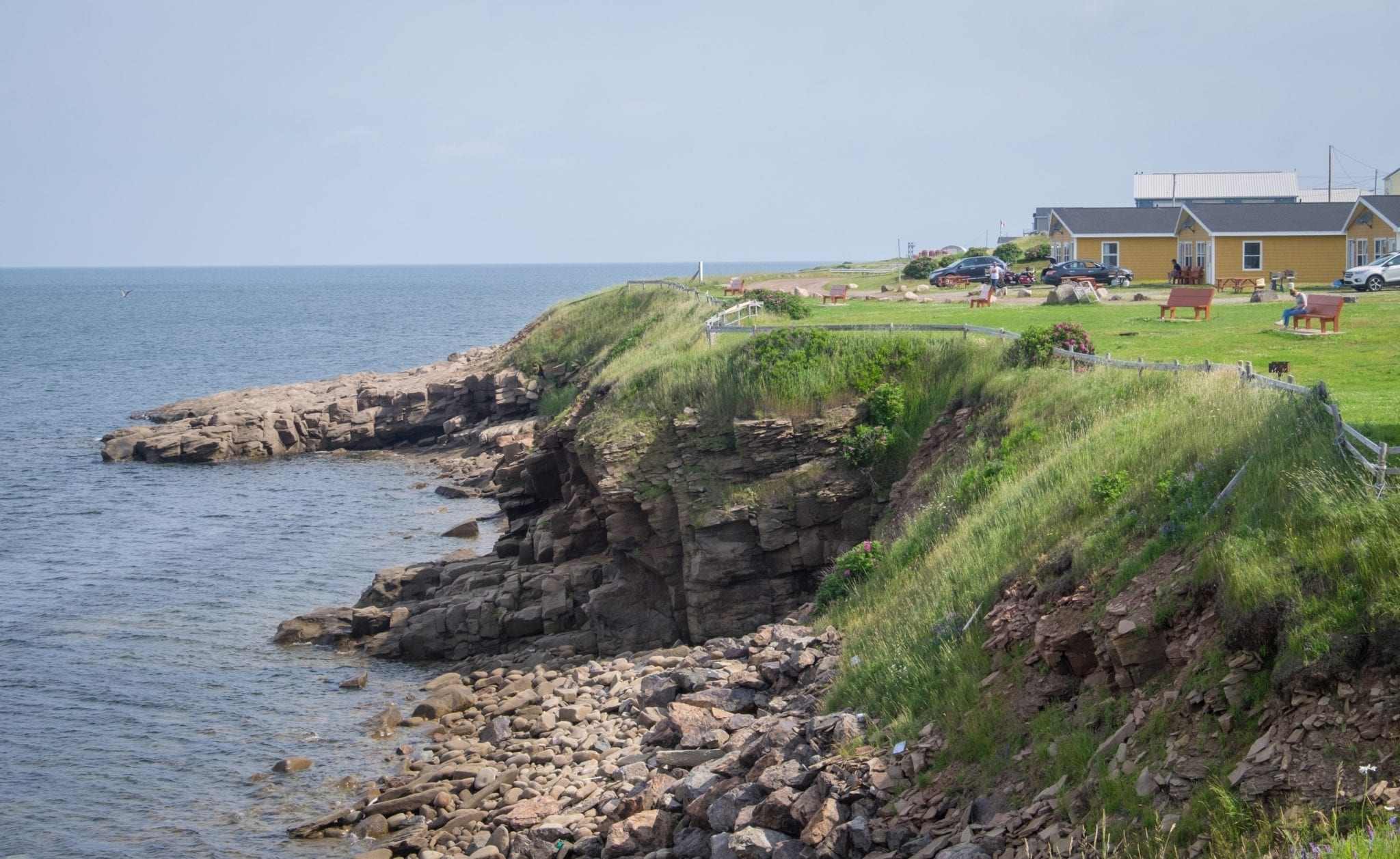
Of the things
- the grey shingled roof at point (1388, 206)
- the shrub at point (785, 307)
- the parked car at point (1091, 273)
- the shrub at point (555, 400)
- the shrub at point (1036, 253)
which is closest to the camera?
the shrub at point (785, 307)

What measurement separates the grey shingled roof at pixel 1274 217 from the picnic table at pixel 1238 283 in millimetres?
2318

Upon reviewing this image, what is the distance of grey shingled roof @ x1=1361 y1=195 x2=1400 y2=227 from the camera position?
162ft

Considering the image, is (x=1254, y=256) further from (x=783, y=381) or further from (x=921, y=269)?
Answer: (x=783, y=381)

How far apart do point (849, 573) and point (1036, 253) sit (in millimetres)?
60357

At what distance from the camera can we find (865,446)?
26.8 metres

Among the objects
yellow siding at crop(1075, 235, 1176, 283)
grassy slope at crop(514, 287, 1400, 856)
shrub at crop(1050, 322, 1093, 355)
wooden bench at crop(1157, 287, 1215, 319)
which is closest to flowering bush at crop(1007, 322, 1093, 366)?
shrub at crop(1050, 322, 1093, 355)

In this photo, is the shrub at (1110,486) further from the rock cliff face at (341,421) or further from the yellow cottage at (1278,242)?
the rock cliff face at (341,421)

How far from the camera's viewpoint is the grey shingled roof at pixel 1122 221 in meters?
59.2

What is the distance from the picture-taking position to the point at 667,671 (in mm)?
22797

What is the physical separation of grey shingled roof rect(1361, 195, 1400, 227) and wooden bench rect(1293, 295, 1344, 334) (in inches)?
909

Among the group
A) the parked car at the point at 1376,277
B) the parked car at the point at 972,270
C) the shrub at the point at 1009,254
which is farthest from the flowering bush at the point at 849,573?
the shrub at the point at 1009,254

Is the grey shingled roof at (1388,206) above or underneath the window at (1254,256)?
above

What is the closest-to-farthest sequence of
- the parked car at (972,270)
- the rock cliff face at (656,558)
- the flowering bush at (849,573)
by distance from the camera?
1. the flowering bush at (849,573)
2. the rock cliff face at (656,558)
3. the parked car at (972,270)

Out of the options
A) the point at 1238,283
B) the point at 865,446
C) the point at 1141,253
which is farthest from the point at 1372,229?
the point at 865,446
